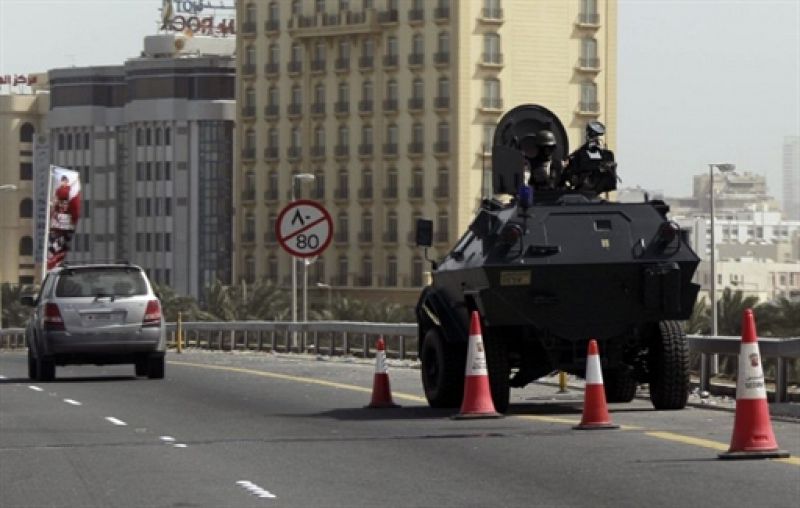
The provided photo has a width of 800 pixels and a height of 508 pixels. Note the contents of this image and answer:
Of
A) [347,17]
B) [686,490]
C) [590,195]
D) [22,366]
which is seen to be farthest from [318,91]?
[686,490]

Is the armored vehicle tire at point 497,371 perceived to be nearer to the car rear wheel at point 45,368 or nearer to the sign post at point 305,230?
the car rear wheel at point 45,368

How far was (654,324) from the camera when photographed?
2359 centimetres

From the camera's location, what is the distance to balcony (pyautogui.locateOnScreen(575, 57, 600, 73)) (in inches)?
6122

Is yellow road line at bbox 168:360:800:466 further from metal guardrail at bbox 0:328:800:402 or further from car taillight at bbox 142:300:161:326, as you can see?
metal guardrail at bbox 0:328:800:402

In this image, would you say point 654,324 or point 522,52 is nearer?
point 654,324

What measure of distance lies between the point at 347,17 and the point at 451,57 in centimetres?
841

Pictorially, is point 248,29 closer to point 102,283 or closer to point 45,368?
point 102,283

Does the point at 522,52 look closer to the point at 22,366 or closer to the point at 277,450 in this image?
the point at 22,366

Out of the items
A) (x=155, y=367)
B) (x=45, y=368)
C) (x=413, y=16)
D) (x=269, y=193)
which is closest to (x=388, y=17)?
(x=413, y=16)

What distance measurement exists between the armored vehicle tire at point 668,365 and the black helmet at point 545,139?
300 centimetres

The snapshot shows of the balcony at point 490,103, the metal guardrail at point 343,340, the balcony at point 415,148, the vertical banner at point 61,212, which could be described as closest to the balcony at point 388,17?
the balcony at point 490,103

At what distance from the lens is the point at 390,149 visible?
15750cm

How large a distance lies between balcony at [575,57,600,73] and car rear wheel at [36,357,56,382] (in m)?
122

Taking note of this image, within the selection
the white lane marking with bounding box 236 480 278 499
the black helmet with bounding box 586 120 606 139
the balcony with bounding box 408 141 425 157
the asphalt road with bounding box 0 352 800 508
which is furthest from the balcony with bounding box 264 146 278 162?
the white lane marking with bounding box 236 480 278 499
